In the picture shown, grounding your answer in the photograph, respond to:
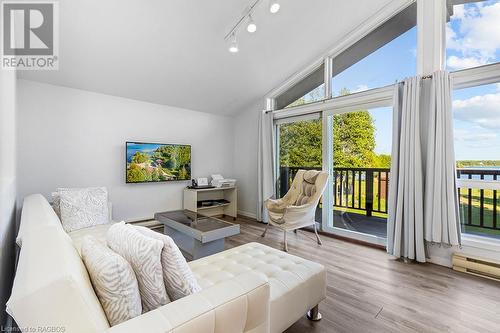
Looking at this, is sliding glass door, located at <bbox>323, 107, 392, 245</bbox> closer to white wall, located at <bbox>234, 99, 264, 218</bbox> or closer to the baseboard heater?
the baseboard heater

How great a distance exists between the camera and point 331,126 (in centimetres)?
359

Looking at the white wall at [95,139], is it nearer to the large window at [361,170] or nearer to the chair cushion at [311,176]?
the chair cushion at [311,176]

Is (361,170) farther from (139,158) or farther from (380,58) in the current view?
(139,158)

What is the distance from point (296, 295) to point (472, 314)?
56.5 inches

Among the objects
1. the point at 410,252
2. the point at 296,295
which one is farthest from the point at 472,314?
the point at 296,295

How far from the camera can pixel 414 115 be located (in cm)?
260

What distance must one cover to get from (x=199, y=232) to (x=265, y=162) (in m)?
2.21

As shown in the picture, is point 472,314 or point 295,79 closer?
point 472,314

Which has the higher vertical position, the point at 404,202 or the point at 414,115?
the point at 414,115

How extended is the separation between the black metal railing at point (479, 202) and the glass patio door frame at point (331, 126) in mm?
924

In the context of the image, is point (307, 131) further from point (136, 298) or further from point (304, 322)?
point (136, 298)

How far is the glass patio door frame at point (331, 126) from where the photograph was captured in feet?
9.89

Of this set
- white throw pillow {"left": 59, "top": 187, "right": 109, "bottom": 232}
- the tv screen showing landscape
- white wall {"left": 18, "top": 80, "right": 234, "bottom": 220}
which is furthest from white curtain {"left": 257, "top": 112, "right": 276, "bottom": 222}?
white throw pillow {"left": 59, "top": 187, "right": 109, "bottom": 232}

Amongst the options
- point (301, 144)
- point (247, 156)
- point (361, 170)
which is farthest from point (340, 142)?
point (247, 156)
